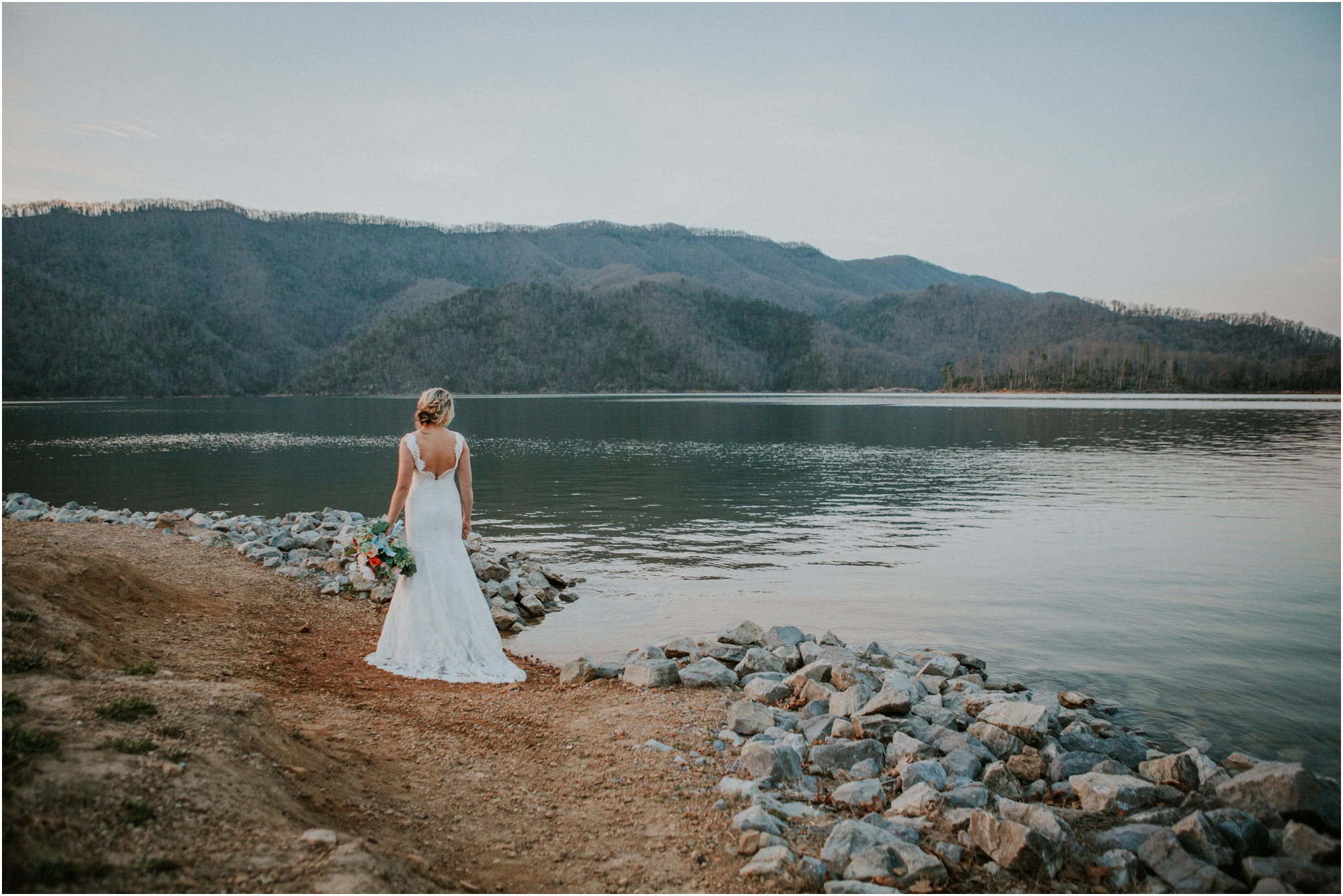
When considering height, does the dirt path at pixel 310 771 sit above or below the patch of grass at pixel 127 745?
below

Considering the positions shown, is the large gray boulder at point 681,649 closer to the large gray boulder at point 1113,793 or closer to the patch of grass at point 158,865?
the large gray boulder at point 1113,793

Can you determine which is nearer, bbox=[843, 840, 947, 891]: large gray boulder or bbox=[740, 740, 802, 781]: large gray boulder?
bbox=[843, 840, 947, 891]: large gray boulder

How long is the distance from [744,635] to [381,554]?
4987mm

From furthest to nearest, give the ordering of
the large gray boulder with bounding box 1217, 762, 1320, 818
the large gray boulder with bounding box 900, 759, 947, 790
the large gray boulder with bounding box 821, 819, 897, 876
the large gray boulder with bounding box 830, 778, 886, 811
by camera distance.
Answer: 1. the large gray boulder with bounding box 900, 759, 947, 790
2. the large gray boulder with bounding box 830, 778, 886, 811
3. the large gray boulder with bounding box 1217, 762, 1320, 818
4. the large gray boulder with bounding box 821, 819, 897, 876

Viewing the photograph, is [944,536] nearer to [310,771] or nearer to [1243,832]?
[1243,832]

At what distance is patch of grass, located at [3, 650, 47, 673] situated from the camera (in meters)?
5.29

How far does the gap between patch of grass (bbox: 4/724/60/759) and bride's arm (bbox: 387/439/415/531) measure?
14.3 ft

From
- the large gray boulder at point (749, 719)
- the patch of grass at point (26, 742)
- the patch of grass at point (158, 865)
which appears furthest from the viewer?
the large gray boulder at point (749, 719)

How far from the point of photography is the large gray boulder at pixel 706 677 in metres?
8.89

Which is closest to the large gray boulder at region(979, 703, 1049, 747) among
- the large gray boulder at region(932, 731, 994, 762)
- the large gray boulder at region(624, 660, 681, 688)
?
the large gray boulder at region(932, 731, 994, 762)

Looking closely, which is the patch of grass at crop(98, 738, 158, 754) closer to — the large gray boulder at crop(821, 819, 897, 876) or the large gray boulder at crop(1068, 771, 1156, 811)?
the large gray boulder at crop(821, 819, 897, 876)

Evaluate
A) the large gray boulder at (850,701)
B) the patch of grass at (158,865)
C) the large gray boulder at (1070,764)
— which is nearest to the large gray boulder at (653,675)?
the large gray boulder at (850,701)

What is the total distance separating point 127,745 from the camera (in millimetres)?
4434

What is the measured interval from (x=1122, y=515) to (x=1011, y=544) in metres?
6.67
